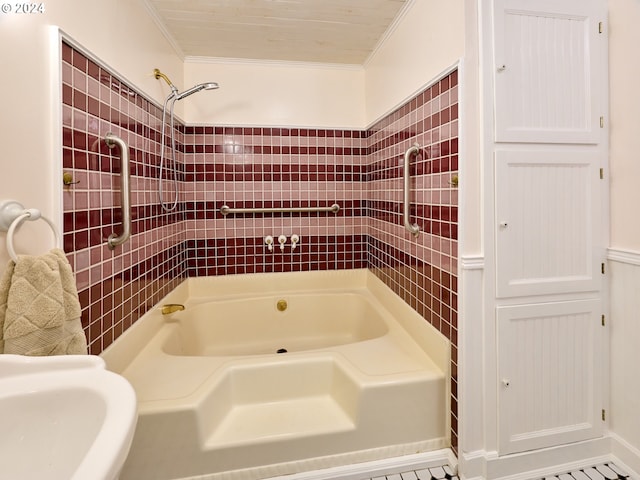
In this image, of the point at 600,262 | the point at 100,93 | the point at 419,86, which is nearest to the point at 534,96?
the point at 419,86

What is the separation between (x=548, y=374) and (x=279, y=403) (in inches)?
46.2

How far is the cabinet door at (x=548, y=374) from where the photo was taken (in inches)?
57.7

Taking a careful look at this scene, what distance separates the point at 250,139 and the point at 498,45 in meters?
1.68

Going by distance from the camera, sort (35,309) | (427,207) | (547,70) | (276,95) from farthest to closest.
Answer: (276,95), (427,207), (547,70), (35,309)

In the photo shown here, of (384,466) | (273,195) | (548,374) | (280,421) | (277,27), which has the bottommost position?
(384,466)

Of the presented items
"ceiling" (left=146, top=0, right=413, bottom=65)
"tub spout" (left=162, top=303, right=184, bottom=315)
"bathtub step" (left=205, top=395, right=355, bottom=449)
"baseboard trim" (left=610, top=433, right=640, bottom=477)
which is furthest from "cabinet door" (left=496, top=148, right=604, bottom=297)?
"tub spout" (left=162, top=303, right=184, bottom=315)

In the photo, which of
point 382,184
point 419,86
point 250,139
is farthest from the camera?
point 250,139

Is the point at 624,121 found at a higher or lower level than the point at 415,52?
lower

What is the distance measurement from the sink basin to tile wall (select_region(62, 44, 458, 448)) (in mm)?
522

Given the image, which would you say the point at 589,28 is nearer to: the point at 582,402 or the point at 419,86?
the point at 419,86

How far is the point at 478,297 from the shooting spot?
1444 millimetres

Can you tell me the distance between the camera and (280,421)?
4.96ft

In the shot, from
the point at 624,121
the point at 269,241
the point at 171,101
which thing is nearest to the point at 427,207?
the point at 624,121

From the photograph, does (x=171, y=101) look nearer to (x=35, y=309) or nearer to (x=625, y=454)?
(x=35, y=309)
